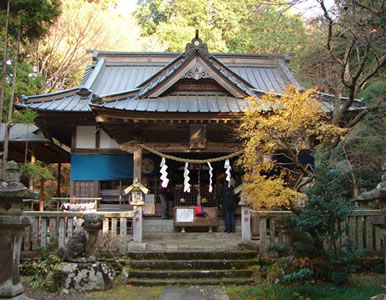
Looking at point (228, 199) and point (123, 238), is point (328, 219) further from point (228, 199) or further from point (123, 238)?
point (228, 199)

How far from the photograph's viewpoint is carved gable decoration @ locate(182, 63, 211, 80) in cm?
1266

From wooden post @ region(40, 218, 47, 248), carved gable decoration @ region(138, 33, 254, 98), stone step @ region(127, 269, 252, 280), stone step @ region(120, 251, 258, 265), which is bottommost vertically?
stone step @ region(127, 269, 252, 280)

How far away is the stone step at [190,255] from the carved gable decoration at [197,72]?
6.05 meters

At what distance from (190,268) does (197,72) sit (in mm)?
6646

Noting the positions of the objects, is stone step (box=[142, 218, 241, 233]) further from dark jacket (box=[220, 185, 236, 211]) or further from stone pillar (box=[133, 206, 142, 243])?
stone pillar (box=[133, 206, 142, 243])

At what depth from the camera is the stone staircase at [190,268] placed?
27.7 feet

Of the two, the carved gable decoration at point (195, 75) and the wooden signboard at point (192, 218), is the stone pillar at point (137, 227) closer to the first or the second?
the wooden signboard at point (192, 218)

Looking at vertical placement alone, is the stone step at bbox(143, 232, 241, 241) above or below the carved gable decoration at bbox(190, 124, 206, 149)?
below

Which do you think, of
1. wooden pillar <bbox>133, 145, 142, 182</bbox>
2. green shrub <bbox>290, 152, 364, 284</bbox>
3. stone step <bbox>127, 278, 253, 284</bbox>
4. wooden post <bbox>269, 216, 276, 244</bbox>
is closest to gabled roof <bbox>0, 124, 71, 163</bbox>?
wooden pillar <bbox>133, 145, 142, 182</bbox>

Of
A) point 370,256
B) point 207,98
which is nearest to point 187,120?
point 207,98

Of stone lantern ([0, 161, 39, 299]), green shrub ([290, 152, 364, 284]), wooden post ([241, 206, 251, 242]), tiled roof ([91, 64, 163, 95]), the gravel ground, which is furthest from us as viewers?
tiled roof ([91, 64, 163, 95])

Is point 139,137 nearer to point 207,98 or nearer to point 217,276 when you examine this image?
point 207,98

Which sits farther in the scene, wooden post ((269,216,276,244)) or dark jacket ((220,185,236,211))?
dark jacket ((220,185,236,211))

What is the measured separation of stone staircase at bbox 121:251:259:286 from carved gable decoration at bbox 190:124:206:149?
391cm
